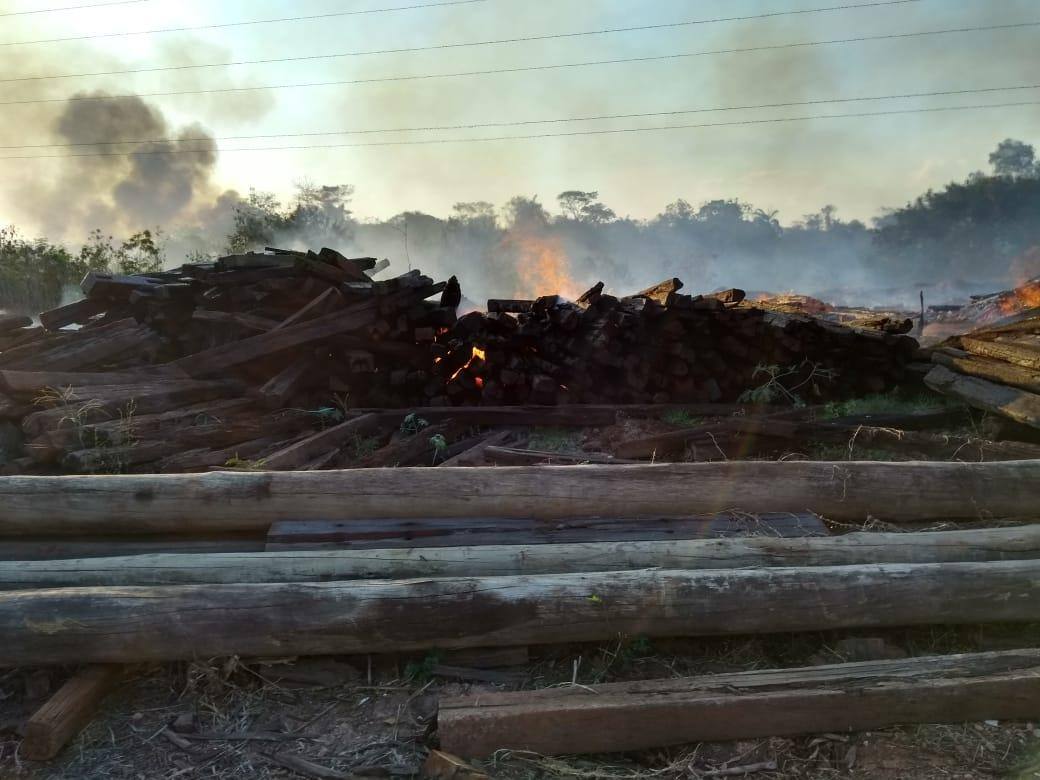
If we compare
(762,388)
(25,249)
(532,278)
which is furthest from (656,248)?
(762,388)

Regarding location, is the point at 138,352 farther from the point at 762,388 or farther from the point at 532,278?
the point at 532,278

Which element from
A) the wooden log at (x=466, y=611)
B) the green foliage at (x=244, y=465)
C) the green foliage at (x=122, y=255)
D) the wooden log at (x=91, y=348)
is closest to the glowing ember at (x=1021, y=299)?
the wooden log at (x=466, y=611)

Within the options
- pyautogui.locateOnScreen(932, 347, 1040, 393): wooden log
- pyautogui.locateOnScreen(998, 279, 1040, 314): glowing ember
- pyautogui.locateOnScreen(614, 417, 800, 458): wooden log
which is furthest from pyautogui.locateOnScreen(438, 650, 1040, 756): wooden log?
pyautogui.locateOnScreen(998, 279, 1040, 314): glowing ember

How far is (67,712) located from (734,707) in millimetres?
2648

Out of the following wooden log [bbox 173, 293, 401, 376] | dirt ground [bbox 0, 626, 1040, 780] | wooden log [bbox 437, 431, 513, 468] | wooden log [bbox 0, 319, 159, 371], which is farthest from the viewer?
wooden log [bbox 173, 293, 401, 376]

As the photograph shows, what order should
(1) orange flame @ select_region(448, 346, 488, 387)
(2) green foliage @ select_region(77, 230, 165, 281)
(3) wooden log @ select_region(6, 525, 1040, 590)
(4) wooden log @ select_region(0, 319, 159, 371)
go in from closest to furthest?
1. (3) wooden log @ select_region(6, 525, 1040, 590)
2. (4) wooden log @ select_region(0, 319, 159, 371)
3. (1) orange flame @ select_region(448, 346, 488, 387)
4. (2) green foliage @ select_region(77, 230, 165, 281)

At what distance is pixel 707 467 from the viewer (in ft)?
13.3

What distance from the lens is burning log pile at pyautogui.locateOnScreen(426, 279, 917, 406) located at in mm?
7973

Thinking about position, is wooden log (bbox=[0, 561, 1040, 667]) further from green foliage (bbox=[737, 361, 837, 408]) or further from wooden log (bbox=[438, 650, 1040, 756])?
green foliage (bbox=[737, 361, 837, 408])

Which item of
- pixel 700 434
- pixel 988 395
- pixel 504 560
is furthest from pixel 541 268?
pixel 504 560

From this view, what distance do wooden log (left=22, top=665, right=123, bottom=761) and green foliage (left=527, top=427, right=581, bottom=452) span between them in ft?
14.4

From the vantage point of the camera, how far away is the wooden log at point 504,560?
126 inches

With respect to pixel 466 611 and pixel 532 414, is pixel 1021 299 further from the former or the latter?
pixel 466 611

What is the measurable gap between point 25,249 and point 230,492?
73.1ft
